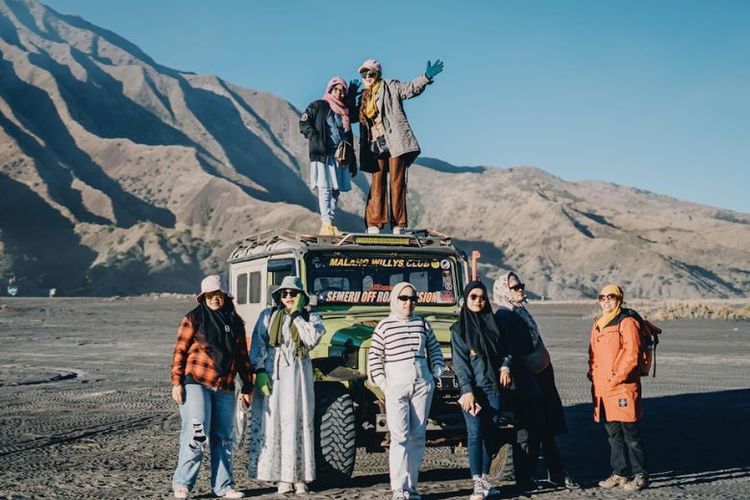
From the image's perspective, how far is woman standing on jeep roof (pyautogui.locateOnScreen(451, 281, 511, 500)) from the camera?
302 inches

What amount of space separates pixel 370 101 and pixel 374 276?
2938 mm

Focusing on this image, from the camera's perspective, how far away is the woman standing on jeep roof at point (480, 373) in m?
7.66

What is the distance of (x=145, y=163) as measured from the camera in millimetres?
120500

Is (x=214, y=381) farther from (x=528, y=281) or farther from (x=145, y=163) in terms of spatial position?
(x=145, y=163)

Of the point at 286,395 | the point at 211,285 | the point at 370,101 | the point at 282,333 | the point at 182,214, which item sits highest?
A: the point at 182,214

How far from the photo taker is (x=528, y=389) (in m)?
8.22

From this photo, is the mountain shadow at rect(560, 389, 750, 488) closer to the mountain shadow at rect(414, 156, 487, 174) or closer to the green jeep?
the green jeep

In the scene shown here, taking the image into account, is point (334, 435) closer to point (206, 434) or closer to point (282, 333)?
point (282, 333)

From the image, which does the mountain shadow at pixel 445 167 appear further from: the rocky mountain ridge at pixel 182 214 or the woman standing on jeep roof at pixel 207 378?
the woman standing on jeep roof at pixel 207 378

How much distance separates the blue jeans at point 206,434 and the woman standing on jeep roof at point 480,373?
2092 mm

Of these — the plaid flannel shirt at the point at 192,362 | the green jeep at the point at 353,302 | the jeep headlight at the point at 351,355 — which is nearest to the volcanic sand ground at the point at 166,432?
the green jeep at the point at 353,302

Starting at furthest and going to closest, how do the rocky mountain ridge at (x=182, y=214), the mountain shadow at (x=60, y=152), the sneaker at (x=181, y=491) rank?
the mountain shadow at (x=60, y=152) < the rocky mountain ridge at (x=182, y=214) < the sneaker at (x=181, y=491)

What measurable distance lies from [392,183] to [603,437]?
176 inches

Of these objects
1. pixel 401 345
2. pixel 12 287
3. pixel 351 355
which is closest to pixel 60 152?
pixel 12 287
